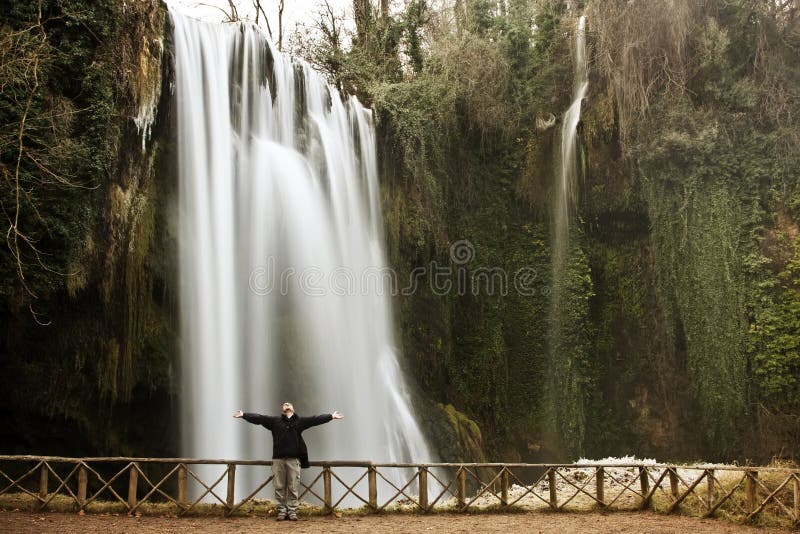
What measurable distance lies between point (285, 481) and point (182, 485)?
1.53 metres

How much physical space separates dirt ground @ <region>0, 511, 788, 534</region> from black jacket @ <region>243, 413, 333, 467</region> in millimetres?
898

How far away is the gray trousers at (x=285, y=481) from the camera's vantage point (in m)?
10.2

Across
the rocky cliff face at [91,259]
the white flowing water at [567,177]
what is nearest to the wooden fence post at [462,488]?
the rocky cliff face at [91,259]

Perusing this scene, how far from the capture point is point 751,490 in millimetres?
10469

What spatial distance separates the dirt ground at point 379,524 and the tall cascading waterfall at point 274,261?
11.2 feet

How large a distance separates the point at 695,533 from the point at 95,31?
12.4 metres

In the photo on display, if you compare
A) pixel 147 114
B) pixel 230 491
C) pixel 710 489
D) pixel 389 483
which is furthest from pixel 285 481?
pixel 147 114

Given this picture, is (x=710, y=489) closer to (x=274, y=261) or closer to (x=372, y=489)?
(x=372, y=489)

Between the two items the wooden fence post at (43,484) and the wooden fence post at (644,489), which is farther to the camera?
the wooden fence post at (644,489)

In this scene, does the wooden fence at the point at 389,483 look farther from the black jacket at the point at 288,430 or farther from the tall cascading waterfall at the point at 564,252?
the tall cascading waterfall at the point at 564,252

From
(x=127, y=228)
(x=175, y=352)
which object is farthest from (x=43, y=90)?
(x=175, y=352)

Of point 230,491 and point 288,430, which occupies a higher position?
point 288,430

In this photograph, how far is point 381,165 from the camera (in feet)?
64.2

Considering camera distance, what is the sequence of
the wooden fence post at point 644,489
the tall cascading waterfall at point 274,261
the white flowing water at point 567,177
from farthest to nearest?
the white flowing water at point 567,177 → the tall cascading waterfall at point 274,261 → the wooden fence post at point 644,489
